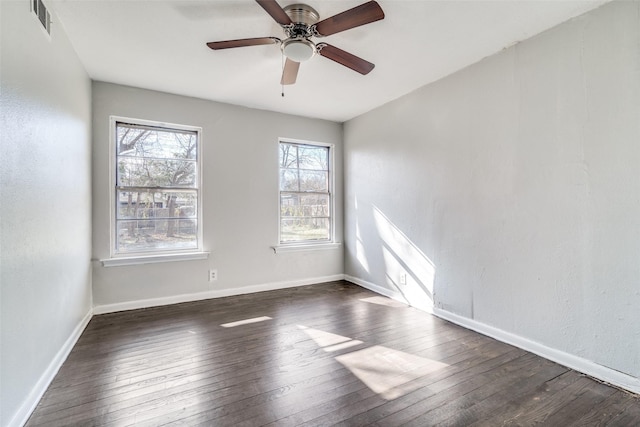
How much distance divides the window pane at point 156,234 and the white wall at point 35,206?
27.2 inches

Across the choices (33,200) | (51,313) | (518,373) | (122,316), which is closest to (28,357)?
(51,313)

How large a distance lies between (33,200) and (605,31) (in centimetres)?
374

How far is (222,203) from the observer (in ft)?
12.2

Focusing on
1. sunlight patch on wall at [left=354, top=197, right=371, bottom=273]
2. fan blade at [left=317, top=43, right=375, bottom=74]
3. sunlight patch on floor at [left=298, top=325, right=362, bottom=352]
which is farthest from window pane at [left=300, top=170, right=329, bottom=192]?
sunlight patch on floor at [left=298, top=325, right=362, bottom=352]

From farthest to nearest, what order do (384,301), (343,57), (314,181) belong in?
(314,181) < (384,301) < (343,57)

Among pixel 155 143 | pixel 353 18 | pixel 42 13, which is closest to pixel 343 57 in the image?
pixel 353 18

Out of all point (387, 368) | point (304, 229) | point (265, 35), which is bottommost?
point (387, 368)

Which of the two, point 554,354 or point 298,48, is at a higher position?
point 298,48

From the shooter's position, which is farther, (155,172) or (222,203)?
(222,203)

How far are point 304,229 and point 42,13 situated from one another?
331 cm

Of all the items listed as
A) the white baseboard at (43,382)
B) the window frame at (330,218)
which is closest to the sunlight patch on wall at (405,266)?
the window frame at (330,218)

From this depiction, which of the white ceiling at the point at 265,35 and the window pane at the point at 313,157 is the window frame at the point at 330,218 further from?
the white ceiling at the point at 265,35

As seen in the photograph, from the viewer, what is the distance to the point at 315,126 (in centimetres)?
440

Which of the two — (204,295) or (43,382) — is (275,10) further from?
(204,295)
